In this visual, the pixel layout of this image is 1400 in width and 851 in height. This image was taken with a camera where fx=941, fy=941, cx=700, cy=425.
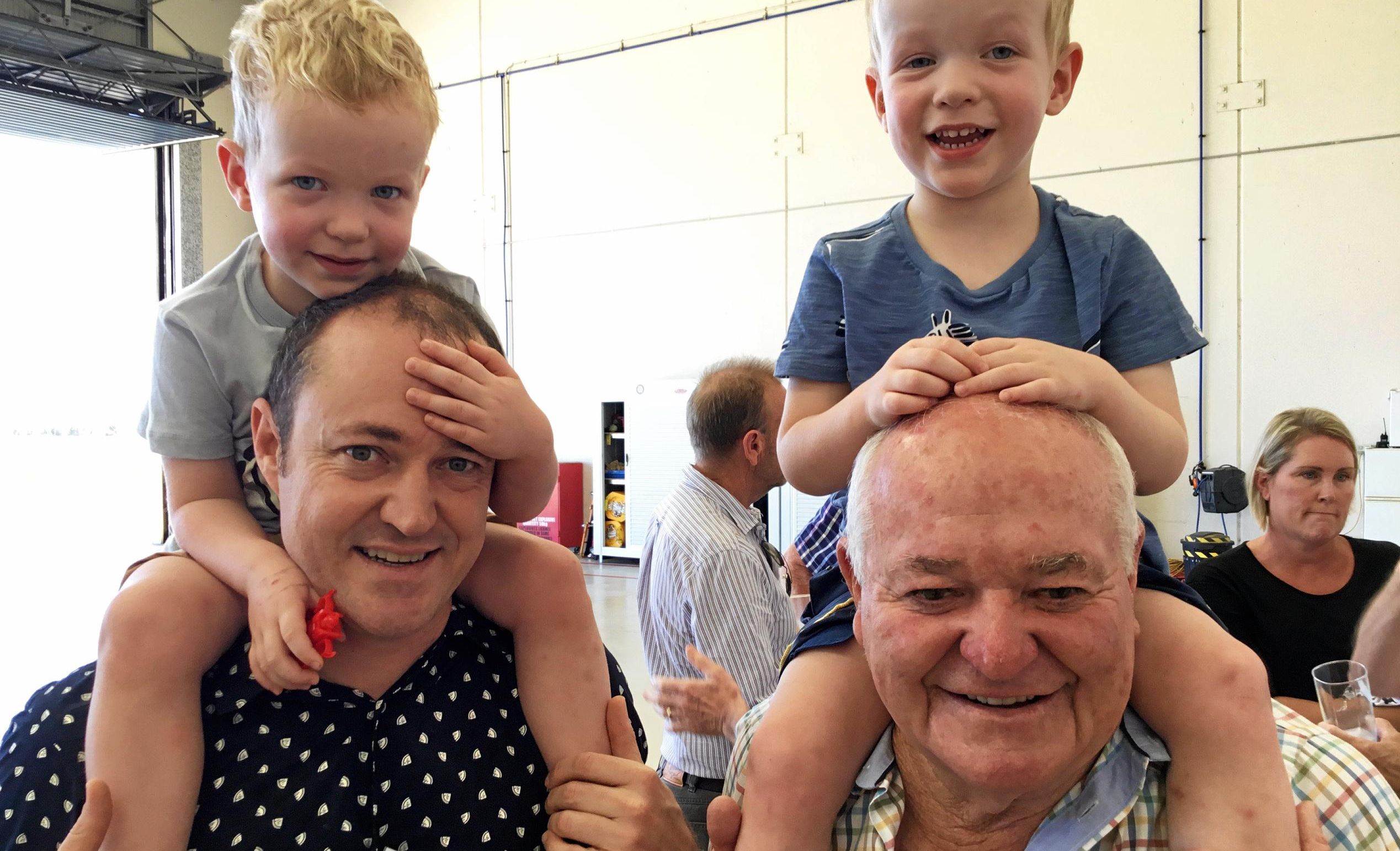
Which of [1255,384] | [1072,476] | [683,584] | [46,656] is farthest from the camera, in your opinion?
[1255,384]

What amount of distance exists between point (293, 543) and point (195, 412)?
1.09ft

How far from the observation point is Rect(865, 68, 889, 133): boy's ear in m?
1.66

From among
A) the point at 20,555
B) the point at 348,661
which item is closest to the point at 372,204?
the point at 348,661

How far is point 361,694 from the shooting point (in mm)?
1500

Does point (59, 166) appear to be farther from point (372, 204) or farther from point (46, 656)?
point (372, 204)

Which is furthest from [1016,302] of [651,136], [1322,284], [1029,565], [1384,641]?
[651,136]

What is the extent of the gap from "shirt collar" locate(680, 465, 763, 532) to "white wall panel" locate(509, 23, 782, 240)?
6.05 metres

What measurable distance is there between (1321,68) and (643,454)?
6332mm

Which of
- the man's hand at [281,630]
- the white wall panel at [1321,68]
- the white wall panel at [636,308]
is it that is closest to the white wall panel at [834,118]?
the white wall panel at [636,308]

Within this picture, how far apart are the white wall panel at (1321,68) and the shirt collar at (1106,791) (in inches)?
280

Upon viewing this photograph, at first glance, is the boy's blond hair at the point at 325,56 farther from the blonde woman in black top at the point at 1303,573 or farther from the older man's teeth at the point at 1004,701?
the blonde woman in black top at the point at 1303,573

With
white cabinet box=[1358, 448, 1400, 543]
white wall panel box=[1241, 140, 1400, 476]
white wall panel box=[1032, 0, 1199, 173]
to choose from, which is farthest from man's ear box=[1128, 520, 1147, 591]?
white wall panel box=[1032, 0, 1199, 173]

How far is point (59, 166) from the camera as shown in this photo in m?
10.3

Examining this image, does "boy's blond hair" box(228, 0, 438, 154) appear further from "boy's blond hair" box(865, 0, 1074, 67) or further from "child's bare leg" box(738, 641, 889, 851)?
"child's bare leg" box(738, 641, 889, 851)
